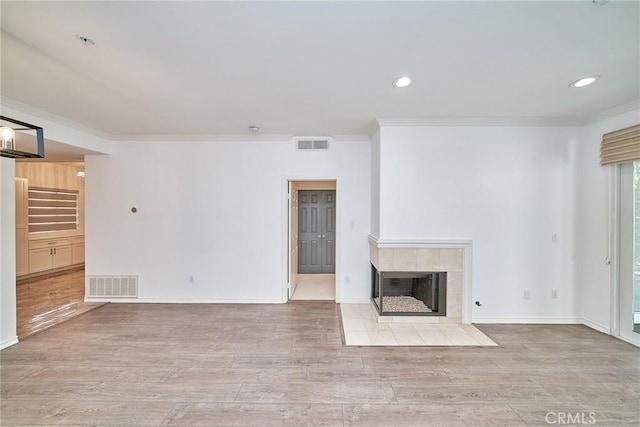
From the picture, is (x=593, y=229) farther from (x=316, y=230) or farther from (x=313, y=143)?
(x=316, y=230)

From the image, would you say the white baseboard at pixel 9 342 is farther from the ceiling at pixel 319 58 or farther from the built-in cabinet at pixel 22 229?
the built-in cabinet at pixel 22 229

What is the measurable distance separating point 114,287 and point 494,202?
5.99 metres

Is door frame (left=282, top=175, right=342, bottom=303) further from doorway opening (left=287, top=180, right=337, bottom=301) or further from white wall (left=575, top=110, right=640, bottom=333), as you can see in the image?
white wall (left=575, top=110, right=640, bottom=333)

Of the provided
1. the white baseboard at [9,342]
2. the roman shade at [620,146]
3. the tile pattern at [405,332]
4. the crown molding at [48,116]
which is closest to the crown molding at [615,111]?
the roman shade at [620,146]

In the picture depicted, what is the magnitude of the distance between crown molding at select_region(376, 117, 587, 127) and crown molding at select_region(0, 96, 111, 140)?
165 inches

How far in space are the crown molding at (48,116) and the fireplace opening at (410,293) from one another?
4691 mm

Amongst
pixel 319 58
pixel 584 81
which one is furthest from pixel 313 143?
pixel 584 81

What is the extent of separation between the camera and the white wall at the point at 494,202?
12.6ft

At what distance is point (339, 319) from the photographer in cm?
393

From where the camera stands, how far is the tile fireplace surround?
3793mm

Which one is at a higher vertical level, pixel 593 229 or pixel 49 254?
pixel 593 229

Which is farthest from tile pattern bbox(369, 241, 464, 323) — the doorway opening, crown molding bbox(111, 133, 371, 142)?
the doorway opening

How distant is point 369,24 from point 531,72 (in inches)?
66.4

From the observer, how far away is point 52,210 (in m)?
6.68
